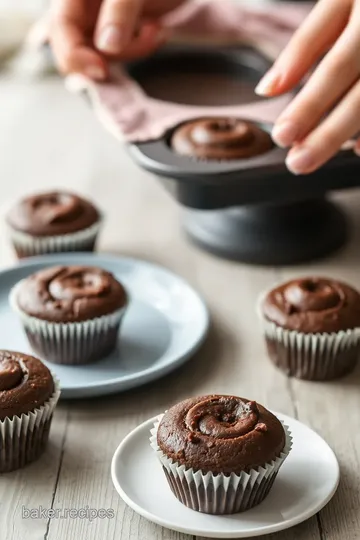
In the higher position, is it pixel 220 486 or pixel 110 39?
pixel 220 486

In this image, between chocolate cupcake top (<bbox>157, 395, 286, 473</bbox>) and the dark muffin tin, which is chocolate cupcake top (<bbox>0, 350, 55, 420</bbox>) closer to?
chocolate cupcake top (<bbox>157, 395, 286, 473</bbox>)

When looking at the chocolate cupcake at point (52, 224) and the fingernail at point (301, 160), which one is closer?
the fingernail at point (301, 160)

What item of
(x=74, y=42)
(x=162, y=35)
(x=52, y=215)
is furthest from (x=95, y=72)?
(x=52, y=215)

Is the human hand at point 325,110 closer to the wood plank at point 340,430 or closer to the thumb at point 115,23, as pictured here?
the wood plank at point 340,430

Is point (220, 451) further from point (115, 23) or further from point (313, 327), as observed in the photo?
point (115, 23)

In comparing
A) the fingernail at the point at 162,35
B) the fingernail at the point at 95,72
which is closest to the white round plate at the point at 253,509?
the fingernail at the point at 95,72

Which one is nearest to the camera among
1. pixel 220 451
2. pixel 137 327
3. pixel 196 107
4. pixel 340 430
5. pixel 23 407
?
pixel 220 451
